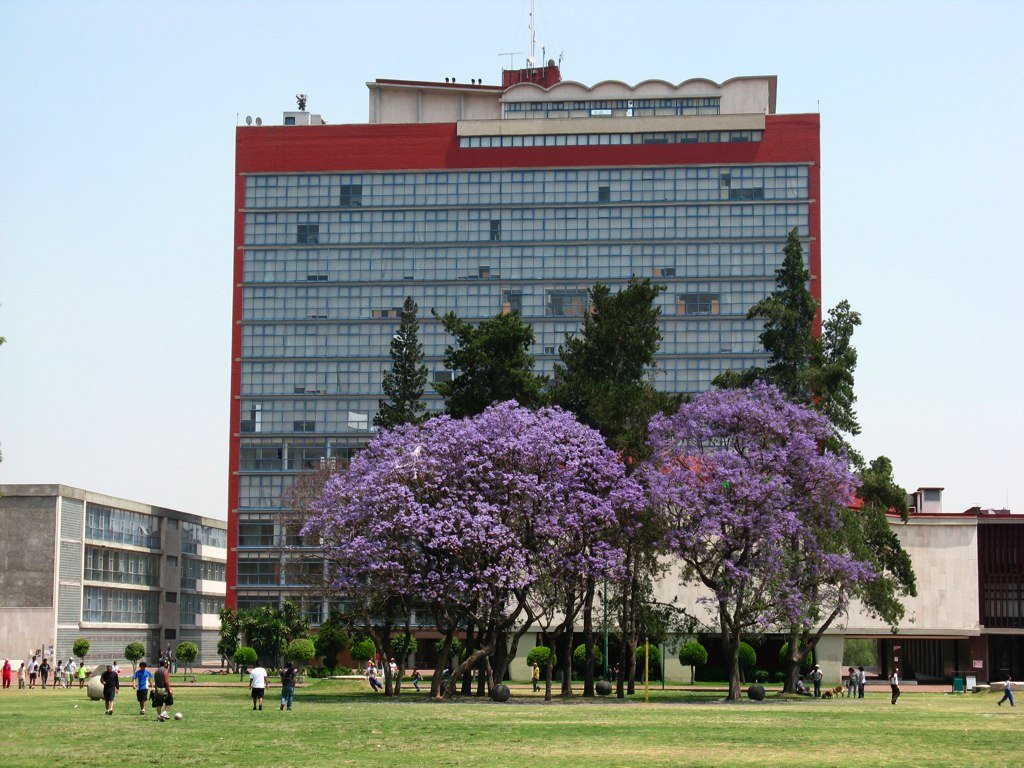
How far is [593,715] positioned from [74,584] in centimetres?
6901

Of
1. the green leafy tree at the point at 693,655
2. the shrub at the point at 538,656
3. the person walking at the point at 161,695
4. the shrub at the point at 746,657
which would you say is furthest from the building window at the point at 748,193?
the person walking at the point at 161,695

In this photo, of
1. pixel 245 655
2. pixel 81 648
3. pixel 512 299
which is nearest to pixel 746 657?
pixel 245 655

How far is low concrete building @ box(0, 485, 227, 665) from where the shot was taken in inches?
4129

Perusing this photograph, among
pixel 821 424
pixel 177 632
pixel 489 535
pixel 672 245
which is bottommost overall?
pixel 177 632

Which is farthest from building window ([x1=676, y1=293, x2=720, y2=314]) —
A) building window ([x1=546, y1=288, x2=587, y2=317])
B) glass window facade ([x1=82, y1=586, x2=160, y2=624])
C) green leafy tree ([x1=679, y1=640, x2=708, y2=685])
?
glass window facade ([x1=82, y1=586, x2=160, y2=624])

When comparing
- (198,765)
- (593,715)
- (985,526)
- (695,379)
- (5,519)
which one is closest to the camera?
(198,765)

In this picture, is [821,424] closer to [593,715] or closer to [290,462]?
[593,715]

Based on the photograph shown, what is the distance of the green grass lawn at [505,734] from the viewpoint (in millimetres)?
31469

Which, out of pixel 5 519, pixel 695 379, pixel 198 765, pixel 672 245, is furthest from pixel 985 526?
pixel 198 765

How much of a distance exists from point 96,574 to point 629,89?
61.5 meters

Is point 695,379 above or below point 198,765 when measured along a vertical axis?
above

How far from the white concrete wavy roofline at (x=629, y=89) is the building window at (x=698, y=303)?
18535mm

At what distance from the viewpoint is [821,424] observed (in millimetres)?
67750

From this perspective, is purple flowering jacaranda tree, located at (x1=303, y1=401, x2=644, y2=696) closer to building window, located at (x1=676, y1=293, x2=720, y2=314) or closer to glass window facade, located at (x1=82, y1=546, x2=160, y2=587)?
glass window facade, located at (x1=82, y1=546, x2=160, y2=587)
